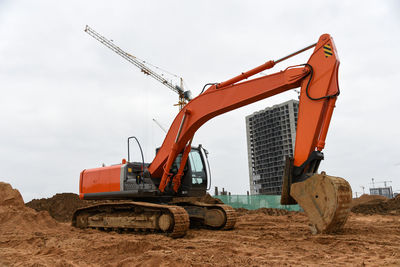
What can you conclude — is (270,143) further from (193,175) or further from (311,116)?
(311,116)

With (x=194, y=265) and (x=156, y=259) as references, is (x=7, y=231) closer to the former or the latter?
(x=156, y=259)

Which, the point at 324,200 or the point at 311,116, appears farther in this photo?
the point at 311,116

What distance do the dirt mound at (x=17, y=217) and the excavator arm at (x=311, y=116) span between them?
7.22m

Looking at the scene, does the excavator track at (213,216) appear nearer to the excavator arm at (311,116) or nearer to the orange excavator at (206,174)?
the orange excavator at (206,174)

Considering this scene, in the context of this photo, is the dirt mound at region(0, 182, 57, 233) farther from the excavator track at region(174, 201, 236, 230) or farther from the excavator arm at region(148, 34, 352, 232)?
the excavator arm at region(148, 34, 352, 232)

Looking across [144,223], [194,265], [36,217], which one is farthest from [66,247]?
[36,217]

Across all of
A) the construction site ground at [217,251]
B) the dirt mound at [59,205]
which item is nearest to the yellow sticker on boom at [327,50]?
the construction site ground at [217,251]

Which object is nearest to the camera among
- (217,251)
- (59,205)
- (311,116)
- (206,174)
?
(217,251)

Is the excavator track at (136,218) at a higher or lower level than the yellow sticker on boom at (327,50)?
lower

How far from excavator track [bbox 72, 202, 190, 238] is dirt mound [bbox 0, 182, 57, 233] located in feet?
3.85

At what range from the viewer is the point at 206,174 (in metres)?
9.77

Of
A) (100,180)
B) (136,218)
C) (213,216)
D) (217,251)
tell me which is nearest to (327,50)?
(217,251)

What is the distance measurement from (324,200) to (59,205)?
15.6 meters

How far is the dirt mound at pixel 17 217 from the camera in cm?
1014
